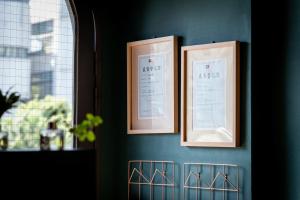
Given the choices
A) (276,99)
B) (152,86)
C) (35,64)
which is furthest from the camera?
(152,86)

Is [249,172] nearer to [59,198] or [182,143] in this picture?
[182,143]

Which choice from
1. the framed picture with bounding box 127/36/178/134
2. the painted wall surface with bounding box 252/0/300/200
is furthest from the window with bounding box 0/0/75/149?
the painted wall surface with bounding box 252/0/300/200

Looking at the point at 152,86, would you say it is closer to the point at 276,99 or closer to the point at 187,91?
the point at 187,91

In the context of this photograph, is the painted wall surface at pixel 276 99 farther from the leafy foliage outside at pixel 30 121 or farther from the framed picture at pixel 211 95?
the leafy foliage outside at pixel 30 121

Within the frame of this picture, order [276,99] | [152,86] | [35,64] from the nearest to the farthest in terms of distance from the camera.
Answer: [276,99]
[35,64]
[152,86]

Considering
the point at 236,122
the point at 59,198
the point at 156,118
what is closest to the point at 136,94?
the point at 156,118

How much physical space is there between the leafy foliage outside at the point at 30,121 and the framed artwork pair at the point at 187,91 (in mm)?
521

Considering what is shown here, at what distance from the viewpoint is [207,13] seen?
3623mm

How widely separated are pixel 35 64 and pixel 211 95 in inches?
43.2

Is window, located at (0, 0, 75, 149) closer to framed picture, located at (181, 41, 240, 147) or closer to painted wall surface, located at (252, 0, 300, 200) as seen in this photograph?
framed picture, located at (181, 41, 240, 147)

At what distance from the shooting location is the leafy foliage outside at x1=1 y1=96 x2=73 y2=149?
3.54 meters

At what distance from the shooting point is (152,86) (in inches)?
151

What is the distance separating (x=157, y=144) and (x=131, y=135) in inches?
9.0

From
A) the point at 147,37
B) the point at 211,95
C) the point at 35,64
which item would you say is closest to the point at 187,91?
the point at 211,95
